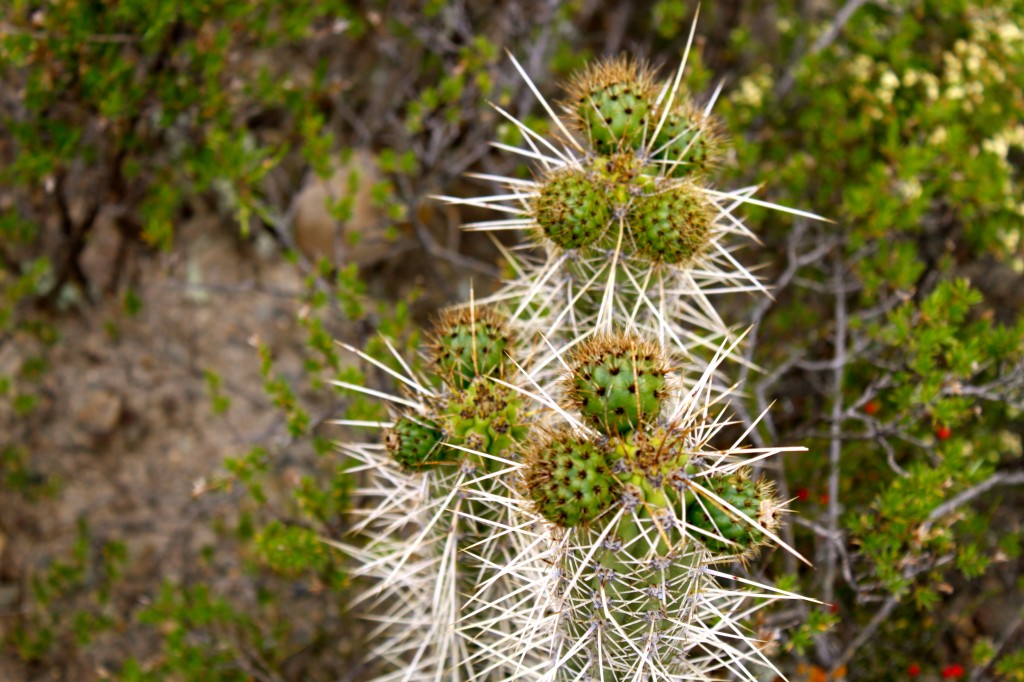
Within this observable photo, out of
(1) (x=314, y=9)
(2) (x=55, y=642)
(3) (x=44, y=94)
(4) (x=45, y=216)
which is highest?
(1) (x=314, y=9)

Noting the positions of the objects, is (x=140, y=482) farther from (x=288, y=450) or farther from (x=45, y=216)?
(x=45, y=216)

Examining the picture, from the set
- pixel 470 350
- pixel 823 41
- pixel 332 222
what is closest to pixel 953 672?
pixel 470 350

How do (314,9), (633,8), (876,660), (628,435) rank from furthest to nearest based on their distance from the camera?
(633,8) < (314,9) < (876,660) < (628,435)

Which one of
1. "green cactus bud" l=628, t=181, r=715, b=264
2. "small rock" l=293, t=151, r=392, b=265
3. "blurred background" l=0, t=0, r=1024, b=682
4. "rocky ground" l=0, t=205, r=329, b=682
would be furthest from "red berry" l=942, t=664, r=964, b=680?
"small rock" l=293, t=151, r=392, b=265

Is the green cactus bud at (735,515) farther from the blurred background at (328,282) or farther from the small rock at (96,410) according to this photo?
the small rock at (96,410)

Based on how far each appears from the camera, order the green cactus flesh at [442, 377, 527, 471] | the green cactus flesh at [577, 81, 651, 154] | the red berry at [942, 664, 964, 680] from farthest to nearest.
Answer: the red berry at [942, 664, 964, 680], the green cactus flesh at [577, 81, 651, 154], the green cactus flesh at [442, 377, 527, 471]

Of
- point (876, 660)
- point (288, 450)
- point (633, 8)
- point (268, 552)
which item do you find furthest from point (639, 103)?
point (633, 8)

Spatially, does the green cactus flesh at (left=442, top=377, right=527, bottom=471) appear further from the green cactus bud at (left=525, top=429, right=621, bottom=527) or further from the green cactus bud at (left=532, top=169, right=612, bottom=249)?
the green cactus bud at (left=532, top=169, right=612, bottom=249)
